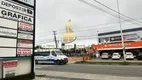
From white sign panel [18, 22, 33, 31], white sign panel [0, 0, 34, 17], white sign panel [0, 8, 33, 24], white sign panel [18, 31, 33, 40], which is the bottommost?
white sign panel [18, 31, 33, 40]

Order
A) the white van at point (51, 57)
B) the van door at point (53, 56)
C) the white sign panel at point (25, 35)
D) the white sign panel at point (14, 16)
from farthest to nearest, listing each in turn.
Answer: the van door at point (53, 56) → the white van at point (51, 57) → the white sign panel at point (25, 35) → the white sign panel at point (14, 16)

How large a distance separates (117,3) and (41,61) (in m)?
16.0

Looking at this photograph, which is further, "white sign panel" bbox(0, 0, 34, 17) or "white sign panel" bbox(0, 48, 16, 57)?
"white sign panel" bbox(0, 0, 34, 17)

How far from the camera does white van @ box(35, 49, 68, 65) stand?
32888mm

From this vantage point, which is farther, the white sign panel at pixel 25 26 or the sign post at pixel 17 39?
the white sign panel at pixel 25 26

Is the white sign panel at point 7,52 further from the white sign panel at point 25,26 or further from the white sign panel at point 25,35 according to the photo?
the white sign panel at point 25,26

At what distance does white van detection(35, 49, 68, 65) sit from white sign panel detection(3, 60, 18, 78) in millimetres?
21432

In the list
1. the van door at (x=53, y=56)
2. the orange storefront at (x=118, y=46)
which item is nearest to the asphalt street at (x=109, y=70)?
the van door at (x=53, y=56)

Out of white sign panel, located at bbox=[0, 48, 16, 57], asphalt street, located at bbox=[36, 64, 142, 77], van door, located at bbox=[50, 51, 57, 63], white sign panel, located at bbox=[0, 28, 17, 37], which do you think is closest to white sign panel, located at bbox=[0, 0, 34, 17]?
white sign panel, located at bbox=[0, 28, 17, 37]

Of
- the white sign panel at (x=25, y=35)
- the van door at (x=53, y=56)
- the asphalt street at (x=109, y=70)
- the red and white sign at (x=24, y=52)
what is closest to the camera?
the red and white sign at (x=24, y=52)

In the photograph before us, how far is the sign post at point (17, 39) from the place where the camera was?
10.6 metres

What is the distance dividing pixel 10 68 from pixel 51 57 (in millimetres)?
22732

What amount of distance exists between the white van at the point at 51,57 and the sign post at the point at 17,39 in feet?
65.8

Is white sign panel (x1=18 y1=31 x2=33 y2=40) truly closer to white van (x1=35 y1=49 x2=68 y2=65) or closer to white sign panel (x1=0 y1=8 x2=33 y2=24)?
white sign panel (x1=0 y1=8 x2=33 y2=24)
